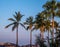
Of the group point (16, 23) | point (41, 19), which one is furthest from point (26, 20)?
point (41, 19)

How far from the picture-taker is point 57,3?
4469 cm

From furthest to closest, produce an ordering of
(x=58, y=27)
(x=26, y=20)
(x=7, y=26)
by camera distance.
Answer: (x=26, y=20), (x=7, y=26), (x=58, y=27)

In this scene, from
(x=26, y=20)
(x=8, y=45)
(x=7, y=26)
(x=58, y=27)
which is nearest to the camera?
(x=58, y=27)

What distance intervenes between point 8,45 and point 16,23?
18794 mm

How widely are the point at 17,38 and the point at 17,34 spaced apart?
3.75 feet

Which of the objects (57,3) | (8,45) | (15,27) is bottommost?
(8,45)

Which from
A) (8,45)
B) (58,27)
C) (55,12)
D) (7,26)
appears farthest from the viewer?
(8,45)

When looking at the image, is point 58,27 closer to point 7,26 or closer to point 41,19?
point 41,19

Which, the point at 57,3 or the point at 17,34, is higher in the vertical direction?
the point at 57,3

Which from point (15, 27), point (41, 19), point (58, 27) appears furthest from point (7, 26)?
point (58, 27)

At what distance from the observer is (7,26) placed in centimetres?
5656

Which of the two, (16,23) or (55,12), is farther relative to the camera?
(16,23)

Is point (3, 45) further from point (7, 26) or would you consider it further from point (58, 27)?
point (58, 27)

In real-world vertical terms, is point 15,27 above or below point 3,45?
above
